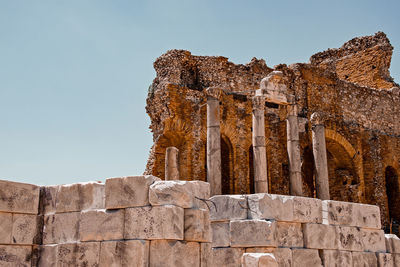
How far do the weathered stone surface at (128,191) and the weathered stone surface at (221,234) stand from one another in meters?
3.04

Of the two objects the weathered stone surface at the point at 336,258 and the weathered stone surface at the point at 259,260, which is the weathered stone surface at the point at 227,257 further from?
the weathered stone surface at the point at 259,260

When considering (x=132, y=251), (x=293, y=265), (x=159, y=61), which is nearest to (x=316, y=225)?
(x=293, y=265)

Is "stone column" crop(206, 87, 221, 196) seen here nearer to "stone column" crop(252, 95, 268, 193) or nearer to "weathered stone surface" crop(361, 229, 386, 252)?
"stone column" crop(252, 95, 268, 193)

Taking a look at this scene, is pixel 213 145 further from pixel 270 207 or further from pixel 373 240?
pixel 270 207

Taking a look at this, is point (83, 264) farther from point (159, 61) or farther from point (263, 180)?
point (159, 61)

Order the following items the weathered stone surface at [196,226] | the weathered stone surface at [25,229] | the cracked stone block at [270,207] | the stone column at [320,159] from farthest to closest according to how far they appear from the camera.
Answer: the stone column at [320,159]
the cracked stone block at [270,207]
the weathered stone surface at [25,229]
the weathered stone surface at [196,226]

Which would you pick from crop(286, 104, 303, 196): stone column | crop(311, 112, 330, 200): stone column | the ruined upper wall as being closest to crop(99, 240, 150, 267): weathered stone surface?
crop(286, 104, 303, 196): stone column

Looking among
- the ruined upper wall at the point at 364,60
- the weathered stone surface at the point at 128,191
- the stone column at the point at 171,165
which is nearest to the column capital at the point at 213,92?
the stone column at the point at 171,165

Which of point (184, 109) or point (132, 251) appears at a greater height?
point (184, 109)

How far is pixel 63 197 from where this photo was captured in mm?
5445

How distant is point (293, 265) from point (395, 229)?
13575 millimetres

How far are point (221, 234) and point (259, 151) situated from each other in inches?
263

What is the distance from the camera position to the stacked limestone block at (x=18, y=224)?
17.2ft

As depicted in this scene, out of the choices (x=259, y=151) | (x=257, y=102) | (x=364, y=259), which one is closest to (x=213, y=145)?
(x=259, y=151)
